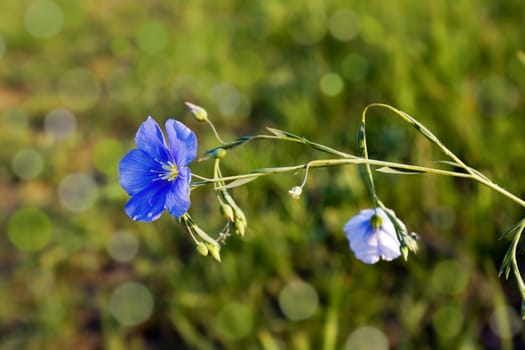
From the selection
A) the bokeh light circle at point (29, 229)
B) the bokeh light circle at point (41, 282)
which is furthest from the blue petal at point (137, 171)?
the bokeh light circle at point (29, 229)

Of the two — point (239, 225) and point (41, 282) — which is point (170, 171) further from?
point (41, 282)

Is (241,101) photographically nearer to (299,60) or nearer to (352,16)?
(299,60)

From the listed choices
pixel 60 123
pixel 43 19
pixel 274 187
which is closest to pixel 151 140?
pixel 274 187

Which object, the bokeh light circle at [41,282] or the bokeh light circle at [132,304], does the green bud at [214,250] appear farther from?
the bokeh light circle at [41,282]

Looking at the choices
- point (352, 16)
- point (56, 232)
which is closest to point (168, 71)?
point (352, 16)

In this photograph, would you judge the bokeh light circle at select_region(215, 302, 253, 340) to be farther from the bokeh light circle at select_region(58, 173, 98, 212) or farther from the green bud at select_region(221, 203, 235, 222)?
the green bud at select_region(221, 203, 235, 222)

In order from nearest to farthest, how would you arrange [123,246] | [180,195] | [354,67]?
1. [180,195]
2. [123,246]
3. [354,67]

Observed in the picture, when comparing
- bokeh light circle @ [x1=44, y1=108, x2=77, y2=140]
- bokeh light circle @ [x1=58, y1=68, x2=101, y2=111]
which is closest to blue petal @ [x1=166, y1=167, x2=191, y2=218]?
bokeh light circle @ [x1=44, y1=108, x2=77, y2=140]

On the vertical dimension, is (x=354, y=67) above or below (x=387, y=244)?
below
